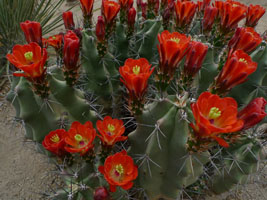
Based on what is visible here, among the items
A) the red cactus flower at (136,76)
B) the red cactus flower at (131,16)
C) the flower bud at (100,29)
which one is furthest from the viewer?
the red cactus flower at (131,16)

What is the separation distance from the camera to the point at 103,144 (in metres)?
1.18

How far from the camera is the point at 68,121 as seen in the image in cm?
128

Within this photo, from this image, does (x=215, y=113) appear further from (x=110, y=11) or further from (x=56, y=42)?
(x=56, y=42)

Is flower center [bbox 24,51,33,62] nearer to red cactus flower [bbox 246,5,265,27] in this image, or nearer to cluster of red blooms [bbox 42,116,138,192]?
cluster of red blooms [bbox 42,116,138,192]

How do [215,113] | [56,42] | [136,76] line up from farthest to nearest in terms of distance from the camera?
[56,42]
[136,76]
[215,113]

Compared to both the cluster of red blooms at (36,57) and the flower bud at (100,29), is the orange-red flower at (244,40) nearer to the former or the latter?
the flower bud at (100,29)

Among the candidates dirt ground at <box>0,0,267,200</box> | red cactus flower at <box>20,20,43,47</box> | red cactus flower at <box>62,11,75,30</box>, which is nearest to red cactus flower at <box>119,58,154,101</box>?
red cactus flower at <box>20,20,43,47</box>

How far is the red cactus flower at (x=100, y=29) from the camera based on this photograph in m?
1.42

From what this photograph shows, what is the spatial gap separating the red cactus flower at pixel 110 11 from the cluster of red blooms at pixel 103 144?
75cm

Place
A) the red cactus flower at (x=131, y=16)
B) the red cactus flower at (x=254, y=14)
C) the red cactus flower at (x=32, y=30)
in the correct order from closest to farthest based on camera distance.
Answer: the red cactus flower at (x=32, y=30) → the red cactus flower at (x=131, y=16) → the red cactus flower at (x=254, y=14)

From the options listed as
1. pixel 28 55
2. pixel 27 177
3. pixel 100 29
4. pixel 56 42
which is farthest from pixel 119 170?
pixel 27 177

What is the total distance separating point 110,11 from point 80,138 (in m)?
0.86

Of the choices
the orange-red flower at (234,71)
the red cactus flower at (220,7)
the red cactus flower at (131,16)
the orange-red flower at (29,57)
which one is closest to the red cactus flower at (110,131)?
the orange-red flower at (29,57)

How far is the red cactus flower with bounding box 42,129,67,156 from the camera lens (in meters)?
1.07
